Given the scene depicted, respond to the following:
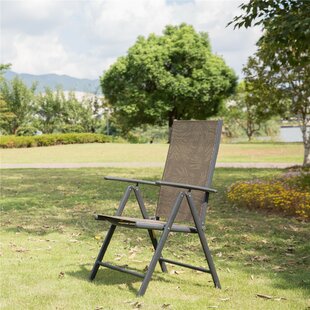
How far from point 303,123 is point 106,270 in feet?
44.7

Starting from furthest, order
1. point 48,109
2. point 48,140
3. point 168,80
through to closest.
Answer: point 48,109 → point 168,80 → point 48,140

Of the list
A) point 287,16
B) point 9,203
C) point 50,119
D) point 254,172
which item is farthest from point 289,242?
point 50,119

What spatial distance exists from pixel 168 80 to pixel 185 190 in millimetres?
→ 39619

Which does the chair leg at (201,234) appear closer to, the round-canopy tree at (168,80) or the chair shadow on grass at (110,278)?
the chair shadow on grass at (110,278)

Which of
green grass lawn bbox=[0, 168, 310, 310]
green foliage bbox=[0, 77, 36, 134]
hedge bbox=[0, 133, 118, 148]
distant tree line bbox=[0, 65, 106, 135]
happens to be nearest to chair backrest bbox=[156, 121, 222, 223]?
green grass lawn bbox=[0, 168, 310, 310]

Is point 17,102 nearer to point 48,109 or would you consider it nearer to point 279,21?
point 48,109

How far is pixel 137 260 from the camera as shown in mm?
6125

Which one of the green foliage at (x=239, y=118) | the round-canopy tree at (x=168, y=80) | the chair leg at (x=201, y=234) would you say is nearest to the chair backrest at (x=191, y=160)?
the chair leg at (x=201, y=234)

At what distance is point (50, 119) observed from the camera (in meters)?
55.7

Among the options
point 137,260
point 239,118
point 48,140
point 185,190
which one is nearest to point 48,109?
point 48,140

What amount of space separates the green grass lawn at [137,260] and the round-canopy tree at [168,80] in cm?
3413

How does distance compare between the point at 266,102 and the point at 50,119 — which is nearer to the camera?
the point at 266,102

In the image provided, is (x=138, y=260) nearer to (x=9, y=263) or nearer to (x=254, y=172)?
(x=9, y=263)

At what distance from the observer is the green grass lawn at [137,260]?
4660mm
